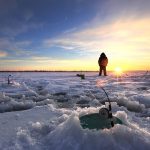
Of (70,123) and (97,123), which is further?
(70,123)

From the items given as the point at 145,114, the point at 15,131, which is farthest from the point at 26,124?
the point at 145,114

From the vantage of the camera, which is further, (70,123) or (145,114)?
(145,114)

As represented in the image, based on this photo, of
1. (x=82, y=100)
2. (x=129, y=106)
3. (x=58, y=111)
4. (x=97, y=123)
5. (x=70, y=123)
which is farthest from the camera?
(x=82, y=100)

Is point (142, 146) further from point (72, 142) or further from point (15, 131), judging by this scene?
point (15, 131)

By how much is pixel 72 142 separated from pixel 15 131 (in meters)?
2.19

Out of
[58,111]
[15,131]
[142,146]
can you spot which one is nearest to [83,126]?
[142,146]

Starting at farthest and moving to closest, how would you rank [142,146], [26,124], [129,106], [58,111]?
[129,106] → [58,111] → [26,124] → [142,146]

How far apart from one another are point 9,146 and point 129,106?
7706 millimetres

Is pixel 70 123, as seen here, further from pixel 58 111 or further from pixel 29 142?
pixel 58 111

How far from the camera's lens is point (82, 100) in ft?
48.2

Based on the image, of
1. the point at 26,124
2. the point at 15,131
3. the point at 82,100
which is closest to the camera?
the point at 15,131

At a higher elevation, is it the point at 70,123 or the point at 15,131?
the point at 70,123

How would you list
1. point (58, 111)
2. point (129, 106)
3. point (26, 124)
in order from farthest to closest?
point (129, 106)
point (58, 111)
point (26, 124)

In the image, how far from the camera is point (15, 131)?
6953 mm
